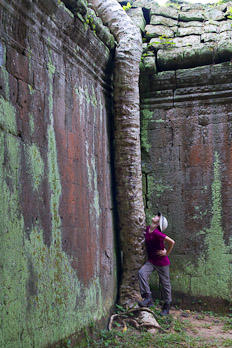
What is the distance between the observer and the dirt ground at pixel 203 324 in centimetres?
486

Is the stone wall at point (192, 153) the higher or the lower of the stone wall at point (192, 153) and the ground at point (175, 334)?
the higher

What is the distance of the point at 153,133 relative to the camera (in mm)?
6305

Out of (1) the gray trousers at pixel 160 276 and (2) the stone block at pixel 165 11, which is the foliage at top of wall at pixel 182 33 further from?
(1) the gray trousers at pixel 160 276

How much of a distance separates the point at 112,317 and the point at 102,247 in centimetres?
87

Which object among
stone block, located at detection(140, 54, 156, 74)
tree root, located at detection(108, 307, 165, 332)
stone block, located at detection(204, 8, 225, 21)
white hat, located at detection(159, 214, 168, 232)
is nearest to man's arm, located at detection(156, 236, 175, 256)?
white hat, located at detection(159, 214, 168, 232)

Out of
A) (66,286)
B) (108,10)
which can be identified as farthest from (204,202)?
(108,10)

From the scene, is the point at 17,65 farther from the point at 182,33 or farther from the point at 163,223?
the point at 182,33

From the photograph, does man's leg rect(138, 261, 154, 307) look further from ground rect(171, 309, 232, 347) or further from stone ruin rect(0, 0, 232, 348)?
ground rect(171, 309, 232, 347)

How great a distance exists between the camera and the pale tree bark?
18.1 ft

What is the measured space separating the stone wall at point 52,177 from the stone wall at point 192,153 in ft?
3.62

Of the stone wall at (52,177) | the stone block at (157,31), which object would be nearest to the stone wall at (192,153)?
the stone block at (157,31)

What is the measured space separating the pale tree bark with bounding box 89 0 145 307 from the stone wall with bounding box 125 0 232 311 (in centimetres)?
54

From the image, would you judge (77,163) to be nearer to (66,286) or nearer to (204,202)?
(66,286)

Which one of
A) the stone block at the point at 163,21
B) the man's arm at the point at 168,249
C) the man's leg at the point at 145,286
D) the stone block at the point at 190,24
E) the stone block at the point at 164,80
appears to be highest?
the stone block at the point at 163,21
